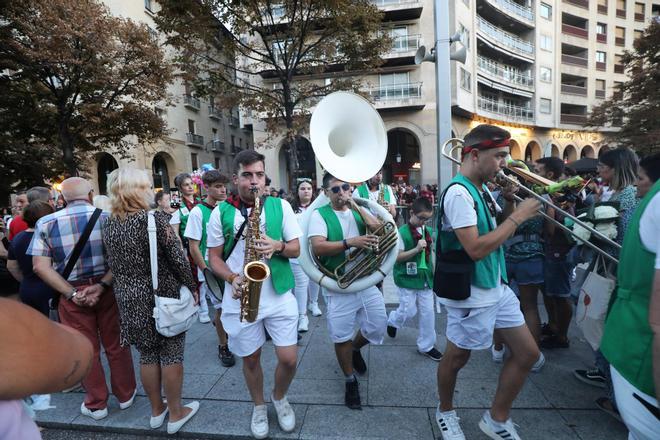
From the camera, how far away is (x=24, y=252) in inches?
124

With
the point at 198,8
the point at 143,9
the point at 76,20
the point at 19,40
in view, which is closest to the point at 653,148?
the point at 198,8

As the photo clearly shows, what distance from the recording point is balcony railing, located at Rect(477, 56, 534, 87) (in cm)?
2394

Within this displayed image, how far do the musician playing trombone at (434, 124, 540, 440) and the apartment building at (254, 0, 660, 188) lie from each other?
664 inches

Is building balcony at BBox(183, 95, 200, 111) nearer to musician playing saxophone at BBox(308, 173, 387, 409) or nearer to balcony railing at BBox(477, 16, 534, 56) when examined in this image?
balcony railing at BBox(477, 16, 534, 56)

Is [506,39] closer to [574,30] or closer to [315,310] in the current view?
[574,30]

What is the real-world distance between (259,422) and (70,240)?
6.96ft

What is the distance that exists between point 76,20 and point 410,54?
1636 centimetres

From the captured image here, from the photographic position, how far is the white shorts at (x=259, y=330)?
2529 mm

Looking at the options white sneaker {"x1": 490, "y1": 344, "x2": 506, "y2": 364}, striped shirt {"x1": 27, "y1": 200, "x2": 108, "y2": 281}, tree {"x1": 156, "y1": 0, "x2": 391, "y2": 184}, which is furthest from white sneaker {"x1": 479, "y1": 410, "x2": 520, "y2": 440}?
tree {"x1": 156, "y1": 0, "x2": 391, "y2": 184}

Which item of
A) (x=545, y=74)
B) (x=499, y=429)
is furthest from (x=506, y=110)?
(x=499, y=429)

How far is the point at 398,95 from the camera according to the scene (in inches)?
832

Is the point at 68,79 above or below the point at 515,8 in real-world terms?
below

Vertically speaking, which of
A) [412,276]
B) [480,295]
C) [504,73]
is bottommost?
[412,276]

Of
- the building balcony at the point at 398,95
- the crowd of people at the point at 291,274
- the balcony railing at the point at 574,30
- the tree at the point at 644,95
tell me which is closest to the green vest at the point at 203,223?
the crowd of people at the point at 291,274
